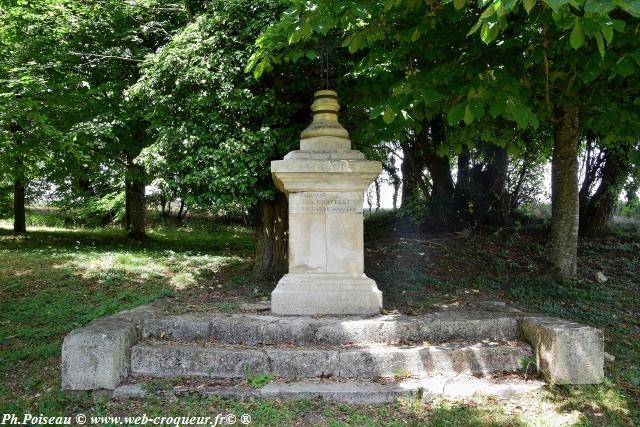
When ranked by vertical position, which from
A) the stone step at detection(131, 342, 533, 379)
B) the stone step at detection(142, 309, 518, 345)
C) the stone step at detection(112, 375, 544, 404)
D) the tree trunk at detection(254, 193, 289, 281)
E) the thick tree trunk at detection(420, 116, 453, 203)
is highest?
the thick tree trunk at detection(420, 116, 453, 203)

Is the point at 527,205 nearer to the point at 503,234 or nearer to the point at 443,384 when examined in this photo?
the point at 503,234

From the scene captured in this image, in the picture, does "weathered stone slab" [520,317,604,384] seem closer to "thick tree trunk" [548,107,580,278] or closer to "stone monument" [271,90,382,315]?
"stone monument" [271,90,382,315]

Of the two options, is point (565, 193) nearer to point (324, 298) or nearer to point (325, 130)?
point (325, 130)

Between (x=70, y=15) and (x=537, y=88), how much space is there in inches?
392

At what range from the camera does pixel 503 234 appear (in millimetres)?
10492

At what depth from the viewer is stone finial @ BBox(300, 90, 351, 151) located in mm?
5656

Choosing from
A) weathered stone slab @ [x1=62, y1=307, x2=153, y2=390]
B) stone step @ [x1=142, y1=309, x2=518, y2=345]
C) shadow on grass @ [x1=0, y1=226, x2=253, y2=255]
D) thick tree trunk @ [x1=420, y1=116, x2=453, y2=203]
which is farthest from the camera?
shadow on grass @ [x1=0, y1=226, x2=253, y2=255]

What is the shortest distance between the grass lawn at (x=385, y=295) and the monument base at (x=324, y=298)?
1.55 feet

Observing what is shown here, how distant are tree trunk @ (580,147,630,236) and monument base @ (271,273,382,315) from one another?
A: 7.76 metres

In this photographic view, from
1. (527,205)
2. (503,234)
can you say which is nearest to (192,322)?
(503,234)

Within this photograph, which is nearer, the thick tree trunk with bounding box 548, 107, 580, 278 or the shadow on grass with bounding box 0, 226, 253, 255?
the thick tree trunk with bounding box 548, 107, 580, 278

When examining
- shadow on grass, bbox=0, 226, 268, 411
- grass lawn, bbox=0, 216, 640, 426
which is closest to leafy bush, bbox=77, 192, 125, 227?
grass lawn, bbox=0, 216, 640, 426

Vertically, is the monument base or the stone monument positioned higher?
the stone monument

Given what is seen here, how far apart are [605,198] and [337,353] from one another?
9.19m
